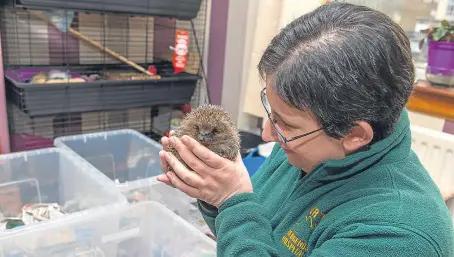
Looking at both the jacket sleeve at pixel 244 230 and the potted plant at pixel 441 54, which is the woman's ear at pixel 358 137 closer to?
the jacket sleeve at pixel 244 230

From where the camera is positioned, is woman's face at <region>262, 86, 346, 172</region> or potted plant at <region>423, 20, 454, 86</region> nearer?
woman's face at <region>262, 86, 346, 172</region>

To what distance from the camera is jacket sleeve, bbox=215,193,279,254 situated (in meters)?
0.68

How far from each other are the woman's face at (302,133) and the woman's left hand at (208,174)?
0.34 ft

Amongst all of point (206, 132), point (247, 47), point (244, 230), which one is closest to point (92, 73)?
point (247, 47)

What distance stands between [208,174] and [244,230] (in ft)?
0.43

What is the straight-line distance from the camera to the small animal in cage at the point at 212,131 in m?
0.86

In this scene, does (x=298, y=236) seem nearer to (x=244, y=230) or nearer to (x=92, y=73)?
→ (x=244, y=230)

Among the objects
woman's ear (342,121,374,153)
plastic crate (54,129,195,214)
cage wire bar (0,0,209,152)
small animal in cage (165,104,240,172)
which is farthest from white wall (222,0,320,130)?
woman's ear (342,121,374,153)

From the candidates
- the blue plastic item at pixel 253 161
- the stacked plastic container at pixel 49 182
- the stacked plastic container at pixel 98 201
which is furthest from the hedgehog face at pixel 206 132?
the blue plastic item at pixel 253 161

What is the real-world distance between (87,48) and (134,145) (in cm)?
66

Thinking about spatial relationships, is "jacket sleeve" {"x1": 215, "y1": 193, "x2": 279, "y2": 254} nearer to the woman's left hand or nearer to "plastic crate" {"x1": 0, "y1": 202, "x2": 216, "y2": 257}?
the woman's left hand

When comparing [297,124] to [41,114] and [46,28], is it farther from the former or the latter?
[46,28]

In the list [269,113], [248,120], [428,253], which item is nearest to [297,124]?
[269,113]

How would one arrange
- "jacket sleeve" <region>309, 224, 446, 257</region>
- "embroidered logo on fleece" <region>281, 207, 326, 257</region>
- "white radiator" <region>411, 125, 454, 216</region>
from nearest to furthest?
"jacket sleeve" <region>309, 224, 446, 257</region>
"embroidered logo on fleece" <region>281, 207, 326, 257</region>
"white radiator" <region>411, 125, 454, 216</region>
